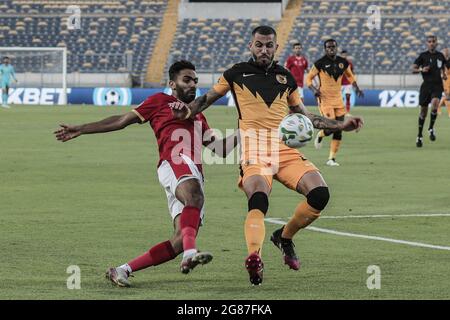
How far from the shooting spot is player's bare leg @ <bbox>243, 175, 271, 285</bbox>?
868 cm

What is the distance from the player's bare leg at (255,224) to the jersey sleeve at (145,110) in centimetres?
101

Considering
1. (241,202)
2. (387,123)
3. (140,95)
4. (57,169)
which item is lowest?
(140,95)

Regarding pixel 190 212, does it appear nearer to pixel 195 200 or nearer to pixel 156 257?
pixel 195 200

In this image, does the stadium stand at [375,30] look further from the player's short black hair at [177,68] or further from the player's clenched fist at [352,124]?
the player's short black hair at [177,68]

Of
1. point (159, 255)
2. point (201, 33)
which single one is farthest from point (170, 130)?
point (201, 33)

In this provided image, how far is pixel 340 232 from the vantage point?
1239 centimetres

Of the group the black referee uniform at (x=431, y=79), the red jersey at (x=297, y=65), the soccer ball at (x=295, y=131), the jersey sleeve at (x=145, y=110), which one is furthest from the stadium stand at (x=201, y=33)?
the jersey sleeve at (x=145, y=110)

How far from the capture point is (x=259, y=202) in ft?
30.7

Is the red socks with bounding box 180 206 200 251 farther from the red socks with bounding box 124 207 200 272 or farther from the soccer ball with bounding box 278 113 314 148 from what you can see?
the soccer ball with bounding box 278 113 314 148

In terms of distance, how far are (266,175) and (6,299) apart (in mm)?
2633

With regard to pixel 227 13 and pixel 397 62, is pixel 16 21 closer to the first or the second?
pixel 227 13

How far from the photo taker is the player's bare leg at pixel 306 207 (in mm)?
9648

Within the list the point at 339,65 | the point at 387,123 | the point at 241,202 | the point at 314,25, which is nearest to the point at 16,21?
the point at 314,25

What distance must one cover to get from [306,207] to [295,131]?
650mm
